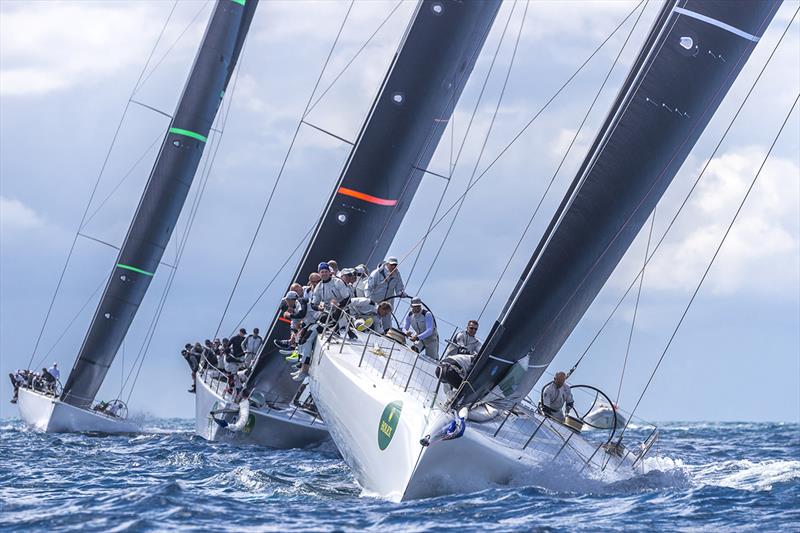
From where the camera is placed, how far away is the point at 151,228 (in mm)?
23078

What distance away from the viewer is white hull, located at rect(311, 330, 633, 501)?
940 centimetres

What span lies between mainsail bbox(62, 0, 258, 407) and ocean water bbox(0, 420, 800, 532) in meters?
8.86

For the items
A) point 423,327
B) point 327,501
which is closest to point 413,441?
point 327,501

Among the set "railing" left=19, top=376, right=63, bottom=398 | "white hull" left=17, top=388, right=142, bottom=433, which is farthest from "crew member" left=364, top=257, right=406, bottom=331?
"railing" left=19, top=376, right=63, bottom=398

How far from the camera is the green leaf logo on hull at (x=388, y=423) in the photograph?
32.6ft

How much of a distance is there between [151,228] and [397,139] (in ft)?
25.7

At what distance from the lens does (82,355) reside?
23.7 m

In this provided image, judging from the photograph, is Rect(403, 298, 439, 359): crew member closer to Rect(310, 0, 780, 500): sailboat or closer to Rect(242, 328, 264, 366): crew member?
Rect(310, 0, 780, 500): sailboat

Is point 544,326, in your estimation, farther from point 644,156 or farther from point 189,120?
point 189,120

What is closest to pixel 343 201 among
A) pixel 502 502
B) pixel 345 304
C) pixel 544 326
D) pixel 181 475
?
pixel 345 304

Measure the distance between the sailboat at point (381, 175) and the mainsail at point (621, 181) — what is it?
20.8 feet

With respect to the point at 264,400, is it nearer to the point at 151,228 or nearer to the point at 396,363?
the point at 396,363

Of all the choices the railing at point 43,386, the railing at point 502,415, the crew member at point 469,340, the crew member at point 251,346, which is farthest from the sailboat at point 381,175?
the railing at point 43,386

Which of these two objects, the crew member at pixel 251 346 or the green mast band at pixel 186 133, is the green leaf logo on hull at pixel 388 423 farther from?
the green mast band at pixel 186 133
